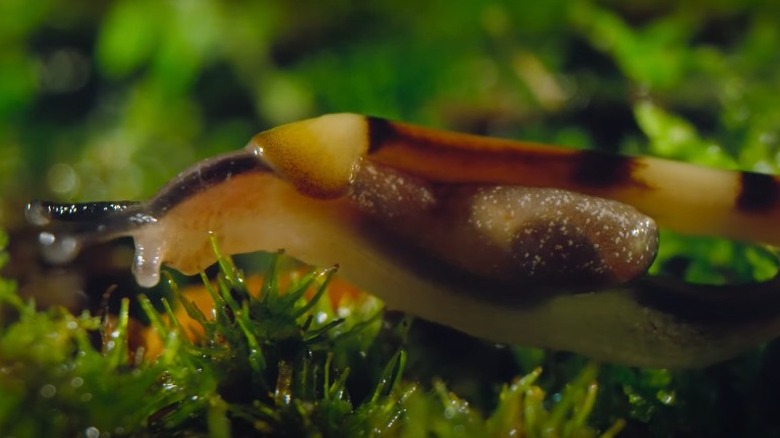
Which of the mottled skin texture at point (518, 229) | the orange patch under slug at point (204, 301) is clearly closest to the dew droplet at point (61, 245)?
the orange patch under slug at point (204, 301)

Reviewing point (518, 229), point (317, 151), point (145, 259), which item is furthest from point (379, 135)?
point (145, 259)

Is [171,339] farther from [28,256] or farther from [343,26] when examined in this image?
[343,26]

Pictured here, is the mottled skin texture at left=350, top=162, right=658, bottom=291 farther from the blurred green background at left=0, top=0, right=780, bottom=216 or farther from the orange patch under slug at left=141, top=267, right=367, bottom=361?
the blurred green background at left=0, top=0, right=780, bottom=216

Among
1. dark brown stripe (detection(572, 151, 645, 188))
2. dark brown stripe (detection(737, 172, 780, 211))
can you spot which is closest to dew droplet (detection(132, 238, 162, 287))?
dark brown stripe (detection(572, 151, 645, 188))

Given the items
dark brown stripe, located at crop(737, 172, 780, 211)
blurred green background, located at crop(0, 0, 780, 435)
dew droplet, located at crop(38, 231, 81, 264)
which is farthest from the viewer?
blurred green background, located at crop(0, 0, 780, 435)

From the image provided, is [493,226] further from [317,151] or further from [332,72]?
[332,72]

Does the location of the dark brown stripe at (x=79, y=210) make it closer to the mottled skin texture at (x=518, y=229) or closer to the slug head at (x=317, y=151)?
the slug head at (x=317, y=151)
